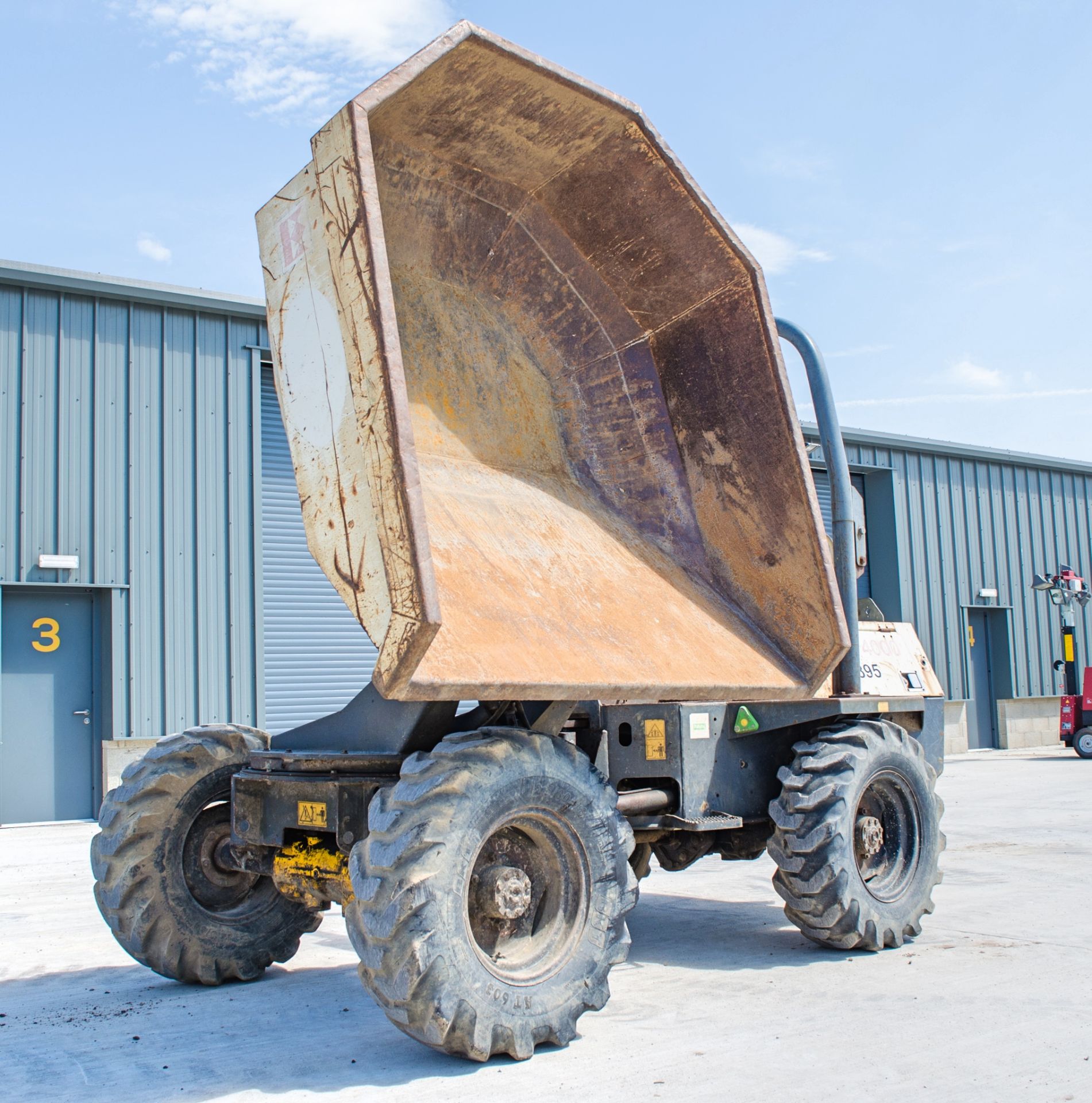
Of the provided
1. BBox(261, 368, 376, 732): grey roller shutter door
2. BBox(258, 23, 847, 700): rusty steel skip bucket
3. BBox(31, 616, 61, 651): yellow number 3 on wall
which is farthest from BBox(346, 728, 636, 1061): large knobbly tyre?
BBox(261, 368, 376, 732): grey roller shutter door

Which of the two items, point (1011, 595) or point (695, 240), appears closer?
point (695, 240)

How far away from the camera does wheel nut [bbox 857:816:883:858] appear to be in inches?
249

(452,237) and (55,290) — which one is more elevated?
(55,290)

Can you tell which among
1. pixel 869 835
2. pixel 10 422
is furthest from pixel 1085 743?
pixel 10 422

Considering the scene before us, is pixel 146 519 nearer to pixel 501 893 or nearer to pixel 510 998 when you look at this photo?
pixel 501 893

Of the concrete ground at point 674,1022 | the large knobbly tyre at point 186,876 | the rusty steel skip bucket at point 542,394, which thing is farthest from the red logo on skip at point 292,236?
the concrete ground at point 674,1022

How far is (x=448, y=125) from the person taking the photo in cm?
554

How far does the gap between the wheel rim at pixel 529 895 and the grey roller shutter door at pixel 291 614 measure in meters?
11.2

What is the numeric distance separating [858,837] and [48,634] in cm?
1098

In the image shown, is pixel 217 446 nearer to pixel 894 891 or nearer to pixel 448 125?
pixel 448 125

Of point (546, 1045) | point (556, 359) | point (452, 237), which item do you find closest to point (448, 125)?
point (452, 237)

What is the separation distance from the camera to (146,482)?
47.5 ft

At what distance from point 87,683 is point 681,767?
35.0 feet

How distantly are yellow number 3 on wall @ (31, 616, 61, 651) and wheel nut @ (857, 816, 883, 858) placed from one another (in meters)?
10.9
